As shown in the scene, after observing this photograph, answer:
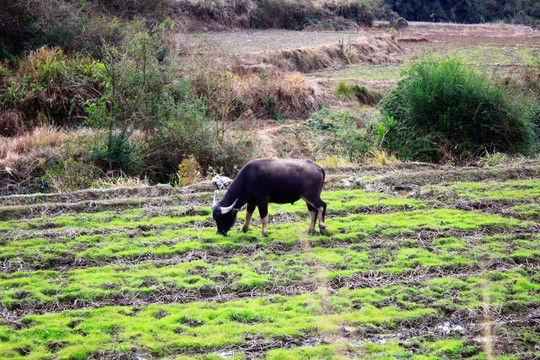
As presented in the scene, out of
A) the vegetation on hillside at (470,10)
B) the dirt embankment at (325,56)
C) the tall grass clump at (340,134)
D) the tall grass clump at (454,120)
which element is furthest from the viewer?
the vegetation on hillside at (470,10)

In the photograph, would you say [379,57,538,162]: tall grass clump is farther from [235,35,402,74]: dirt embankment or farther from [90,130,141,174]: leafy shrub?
[235,35,402,74]: dirt embankment

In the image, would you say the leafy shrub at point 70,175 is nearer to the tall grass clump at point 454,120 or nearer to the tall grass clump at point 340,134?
the tall grass clump at point 340,134

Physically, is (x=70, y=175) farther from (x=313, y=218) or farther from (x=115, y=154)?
(x=313, y=218)

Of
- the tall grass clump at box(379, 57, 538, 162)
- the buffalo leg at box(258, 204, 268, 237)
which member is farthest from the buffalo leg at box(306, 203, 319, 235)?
the tall grass clump at box(379, 57, 538, 162)

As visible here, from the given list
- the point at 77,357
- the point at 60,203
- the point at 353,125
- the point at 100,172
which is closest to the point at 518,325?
the point at 77,357

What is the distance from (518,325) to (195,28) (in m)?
32.6

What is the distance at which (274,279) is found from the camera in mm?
8914

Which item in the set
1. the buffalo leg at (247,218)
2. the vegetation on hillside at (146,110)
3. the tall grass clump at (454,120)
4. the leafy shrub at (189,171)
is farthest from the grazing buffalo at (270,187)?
the tall grass clump at (454,120)

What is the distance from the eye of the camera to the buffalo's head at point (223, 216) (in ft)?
34.0

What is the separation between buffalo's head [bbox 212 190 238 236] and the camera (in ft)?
34.0

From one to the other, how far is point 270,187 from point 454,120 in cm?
1104

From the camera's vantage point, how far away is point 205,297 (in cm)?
850

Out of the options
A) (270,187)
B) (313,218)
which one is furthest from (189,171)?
(313,218)

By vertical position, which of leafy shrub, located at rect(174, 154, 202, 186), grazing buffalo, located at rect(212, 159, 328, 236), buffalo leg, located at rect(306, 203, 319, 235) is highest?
grazing buffalo, located at rect(212, 159, 328, 236)
